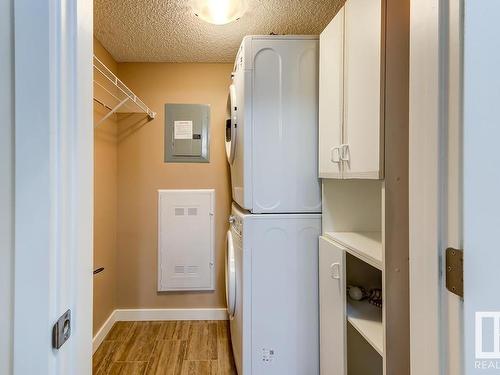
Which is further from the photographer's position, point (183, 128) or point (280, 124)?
point (183, 128)

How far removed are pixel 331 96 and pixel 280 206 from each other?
609 millimetres

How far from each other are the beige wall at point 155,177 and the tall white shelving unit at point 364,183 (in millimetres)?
1331

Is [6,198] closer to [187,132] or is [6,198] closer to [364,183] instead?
[364,183]

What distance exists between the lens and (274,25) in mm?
2027

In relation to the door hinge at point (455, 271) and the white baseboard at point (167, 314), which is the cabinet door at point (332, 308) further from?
the white baseboard at point (167, 314)

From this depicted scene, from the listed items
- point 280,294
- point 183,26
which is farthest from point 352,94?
point 183,26

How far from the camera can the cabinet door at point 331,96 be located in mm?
1297

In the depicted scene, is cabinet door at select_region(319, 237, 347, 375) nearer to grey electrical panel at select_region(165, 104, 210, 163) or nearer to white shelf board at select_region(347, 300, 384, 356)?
white shelf board at select_region(347, 300, 384, 356)

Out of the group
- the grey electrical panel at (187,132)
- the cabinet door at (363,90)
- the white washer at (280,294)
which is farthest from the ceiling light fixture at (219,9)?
the white washer at (280,294)

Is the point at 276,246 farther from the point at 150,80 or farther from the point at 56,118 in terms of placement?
the point at 150,80

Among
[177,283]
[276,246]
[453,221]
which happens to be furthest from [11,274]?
[177,283]

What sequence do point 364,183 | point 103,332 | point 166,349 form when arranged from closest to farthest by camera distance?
point 364,183, point 166,349, point 103,332

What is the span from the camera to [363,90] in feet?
3.61
